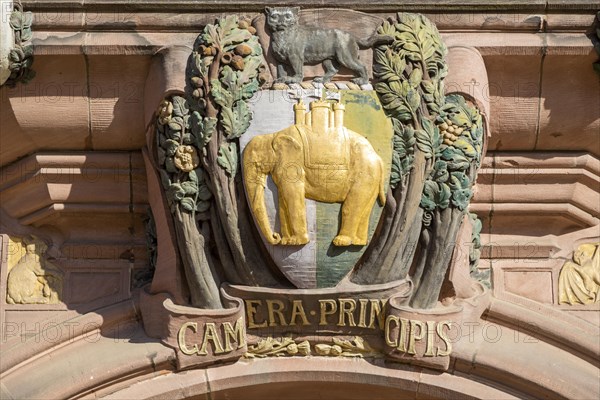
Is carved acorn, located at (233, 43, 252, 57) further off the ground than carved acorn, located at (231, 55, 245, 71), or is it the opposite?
carved acorn, located at (233, 43, 252, 57)

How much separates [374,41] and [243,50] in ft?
1.63

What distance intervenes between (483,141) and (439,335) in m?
0.78

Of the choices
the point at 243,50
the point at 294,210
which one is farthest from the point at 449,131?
the point at 243,50

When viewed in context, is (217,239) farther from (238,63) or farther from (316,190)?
(238,63)

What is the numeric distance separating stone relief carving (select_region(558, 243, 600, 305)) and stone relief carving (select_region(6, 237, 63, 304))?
201 cm

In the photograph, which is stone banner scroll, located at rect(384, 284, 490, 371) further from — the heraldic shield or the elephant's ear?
the elephant's ear

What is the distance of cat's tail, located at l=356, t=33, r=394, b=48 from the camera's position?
675 centimetres

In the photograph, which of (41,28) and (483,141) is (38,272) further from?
(483,141)

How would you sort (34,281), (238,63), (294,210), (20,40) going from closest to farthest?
(294,210) < (238,63) < (20,40) < (34,281)

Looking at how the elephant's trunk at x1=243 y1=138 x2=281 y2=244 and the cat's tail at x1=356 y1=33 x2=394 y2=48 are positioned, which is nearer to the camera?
the elephant's trunk at x1=243 y1=138 x2=281 y2=244

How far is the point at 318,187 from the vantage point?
658cm

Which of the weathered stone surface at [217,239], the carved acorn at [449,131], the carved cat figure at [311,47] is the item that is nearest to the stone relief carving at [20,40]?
the weathered stone surface at [217,239]

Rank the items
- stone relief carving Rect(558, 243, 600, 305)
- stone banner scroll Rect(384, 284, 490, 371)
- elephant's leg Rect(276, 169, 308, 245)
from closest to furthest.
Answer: elephant's leg Rect(276, 169, 308, 245), stone banner scroll Rect(384, 284, 490, 371), stone relief carving Rect(558, 243, 600, 305)

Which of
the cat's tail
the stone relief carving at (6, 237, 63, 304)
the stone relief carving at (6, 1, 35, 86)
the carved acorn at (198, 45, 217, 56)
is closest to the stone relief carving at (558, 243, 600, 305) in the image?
the cat's tail
